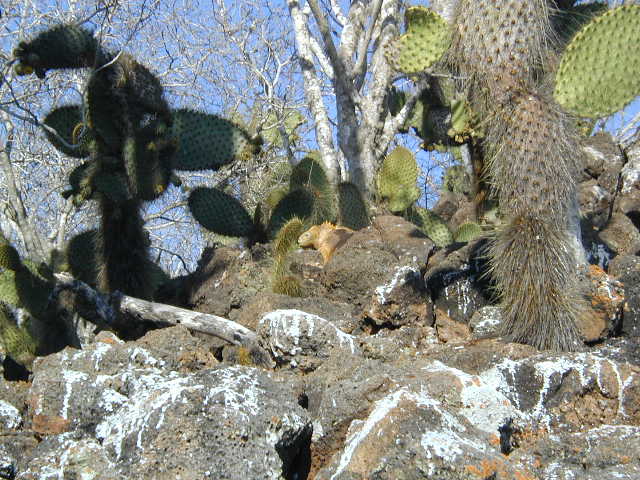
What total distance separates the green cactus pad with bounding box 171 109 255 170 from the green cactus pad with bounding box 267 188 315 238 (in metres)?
0.75

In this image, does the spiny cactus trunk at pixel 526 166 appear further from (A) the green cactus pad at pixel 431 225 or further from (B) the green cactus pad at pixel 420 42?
(A) the green cactus pad at pixel 431 225

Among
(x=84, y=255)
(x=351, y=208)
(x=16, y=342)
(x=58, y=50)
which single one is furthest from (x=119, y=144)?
(x=351, y=208)

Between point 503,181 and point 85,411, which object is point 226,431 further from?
point 503,181

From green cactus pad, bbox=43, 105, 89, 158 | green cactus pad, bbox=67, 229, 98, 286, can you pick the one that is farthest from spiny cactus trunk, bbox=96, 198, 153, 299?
green cactus pad, bbox=43, 105, 89, 158

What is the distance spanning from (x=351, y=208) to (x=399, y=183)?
30.5 inches

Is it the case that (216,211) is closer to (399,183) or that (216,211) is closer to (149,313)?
(149,313)

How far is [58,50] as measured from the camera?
19.9ft

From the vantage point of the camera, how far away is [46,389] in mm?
3723

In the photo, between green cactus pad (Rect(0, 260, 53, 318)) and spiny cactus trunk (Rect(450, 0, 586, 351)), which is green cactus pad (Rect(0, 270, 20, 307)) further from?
→ spiny cactus trunk (Rect(450, 0, 586, 351))

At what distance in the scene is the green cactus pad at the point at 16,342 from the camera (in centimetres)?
648

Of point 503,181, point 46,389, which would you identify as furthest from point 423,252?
point 46,389

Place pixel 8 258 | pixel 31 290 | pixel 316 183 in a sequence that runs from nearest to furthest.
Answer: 1. pixel 8 258
2. pixel 31 290
3. pixel 316 183

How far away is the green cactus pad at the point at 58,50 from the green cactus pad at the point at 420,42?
6.92 feet

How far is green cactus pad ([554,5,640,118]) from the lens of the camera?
515 cm
